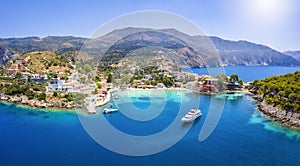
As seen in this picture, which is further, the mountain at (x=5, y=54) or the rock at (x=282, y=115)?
the mountain at (x=5, y=54)

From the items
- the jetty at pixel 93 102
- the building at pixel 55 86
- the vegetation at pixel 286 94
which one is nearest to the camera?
the vegetation at pixel 286 94

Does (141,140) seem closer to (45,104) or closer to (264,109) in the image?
(45,104)

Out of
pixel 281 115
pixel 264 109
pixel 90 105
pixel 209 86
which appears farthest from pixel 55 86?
pixel 281 115

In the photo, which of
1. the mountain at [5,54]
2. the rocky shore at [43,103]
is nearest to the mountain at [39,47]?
the mountain at [5,54]

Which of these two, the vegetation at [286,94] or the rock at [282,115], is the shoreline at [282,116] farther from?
the vegetation at [286,94]

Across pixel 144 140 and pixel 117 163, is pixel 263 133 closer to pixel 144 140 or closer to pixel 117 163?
pixel 144 140

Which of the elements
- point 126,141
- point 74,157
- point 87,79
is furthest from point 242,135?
point 87,79

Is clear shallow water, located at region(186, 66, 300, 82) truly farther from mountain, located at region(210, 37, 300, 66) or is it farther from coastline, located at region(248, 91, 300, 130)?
coastline, located at region(248, 91, 300, 130)
